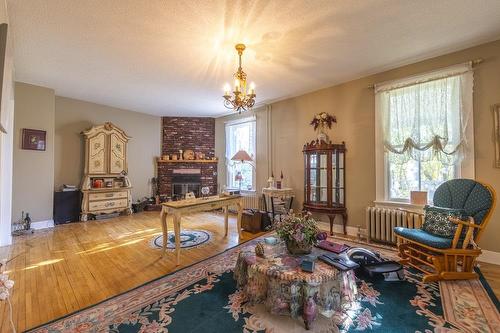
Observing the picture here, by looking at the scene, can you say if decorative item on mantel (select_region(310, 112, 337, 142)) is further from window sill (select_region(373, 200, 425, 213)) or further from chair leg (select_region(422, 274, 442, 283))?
chair leg (select_region(422, 274, 442, 283))

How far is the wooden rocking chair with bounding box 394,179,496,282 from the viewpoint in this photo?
7.63ft

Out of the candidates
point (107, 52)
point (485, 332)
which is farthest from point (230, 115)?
point (485, 332)

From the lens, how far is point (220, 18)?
7.70 feet

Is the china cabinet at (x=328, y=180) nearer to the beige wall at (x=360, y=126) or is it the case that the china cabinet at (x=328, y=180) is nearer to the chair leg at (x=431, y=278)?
the beige wall at (x=360, y=126)

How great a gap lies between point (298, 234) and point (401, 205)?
7.91ft

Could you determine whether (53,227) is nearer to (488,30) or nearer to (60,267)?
(60,267)

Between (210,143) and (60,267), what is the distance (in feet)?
14.9

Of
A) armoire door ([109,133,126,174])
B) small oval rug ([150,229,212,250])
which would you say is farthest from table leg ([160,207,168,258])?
armoire door ([109,133,126,174])

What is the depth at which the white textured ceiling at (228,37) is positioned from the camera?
2.22 meters

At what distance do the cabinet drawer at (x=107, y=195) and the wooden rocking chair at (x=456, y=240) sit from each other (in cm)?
570

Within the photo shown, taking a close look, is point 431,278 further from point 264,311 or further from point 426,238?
point 264,311

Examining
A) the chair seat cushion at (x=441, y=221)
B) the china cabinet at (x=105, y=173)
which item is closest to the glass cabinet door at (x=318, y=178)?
the chair seat cushion at (x=441, y=221)

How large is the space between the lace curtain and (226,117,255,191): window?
2.98m

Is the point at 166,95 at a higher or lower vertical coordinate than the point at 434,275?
higher
